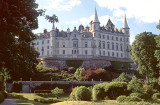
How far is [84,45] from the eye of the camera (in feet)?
260

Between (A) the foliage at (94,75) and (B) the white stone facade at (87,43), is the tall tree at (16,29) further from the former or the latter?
(B) the white stone facade at (87,43)

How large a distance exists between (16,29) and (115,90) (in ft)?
63.9

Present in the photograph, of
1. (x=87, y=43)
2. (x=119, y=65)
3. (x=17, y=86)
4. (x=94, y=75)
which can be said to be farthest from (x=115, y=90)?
(x=87, y=43)

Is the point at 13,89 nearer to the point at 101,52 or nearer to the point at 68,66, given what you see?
the point at 68,66

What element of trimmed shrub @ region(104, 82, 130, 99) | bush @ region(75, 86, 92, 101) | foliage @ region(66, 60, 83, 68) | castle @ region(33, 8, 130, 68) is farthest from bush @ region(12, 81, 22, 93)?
foliage @ region(66, 60, 83, 68)

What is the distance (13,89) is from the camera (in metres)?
47.7

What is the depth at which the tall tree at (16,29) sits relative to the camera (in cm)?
1530

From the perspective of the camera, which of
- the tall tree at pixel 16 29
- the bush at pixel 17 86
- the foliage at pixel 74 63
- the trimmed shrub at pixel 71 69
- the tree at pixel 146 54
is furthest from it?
the foliage at pixel 74 63

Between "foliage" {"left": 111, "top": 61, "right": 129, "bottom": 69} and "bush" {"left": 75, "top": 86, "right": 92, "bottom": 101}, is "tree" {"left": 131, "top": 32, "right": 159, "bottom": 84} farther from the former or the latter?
"foliage" {"left": 111, "top": 61, "right": 129, "bottom": 69}

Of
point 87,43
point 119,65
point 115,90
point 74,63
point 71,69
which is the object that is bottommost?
point 115,90

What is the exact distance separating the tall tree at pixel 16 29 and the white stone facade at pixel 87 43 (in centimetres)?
5770

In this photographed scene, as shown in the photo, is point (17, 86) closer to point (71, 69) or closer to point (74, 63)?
point (71, 69)

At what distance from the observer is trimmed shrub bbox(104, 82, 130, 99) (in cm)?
3033

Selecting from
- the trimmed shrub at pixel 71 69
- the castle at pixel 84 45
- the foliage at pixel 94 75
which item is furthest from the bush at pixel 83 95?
the castle at pixel 84 45
